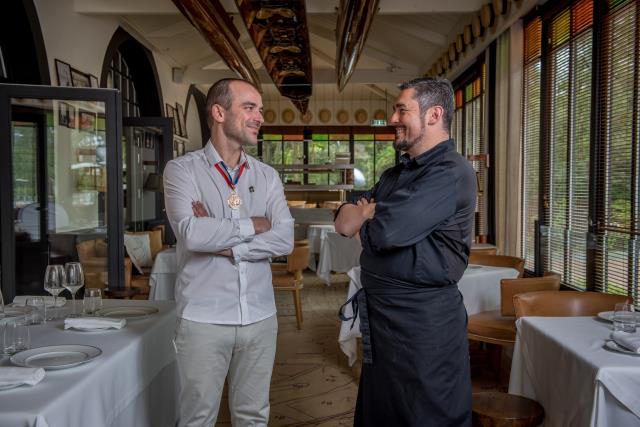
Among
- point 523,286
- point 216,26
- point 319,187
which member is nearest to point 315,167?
point 319,187

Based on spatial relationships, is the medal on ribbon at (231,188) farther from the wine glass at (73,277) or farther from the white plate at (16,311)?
the white plate at (16,311)

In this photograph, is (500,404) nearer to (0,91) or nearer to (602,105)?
(602,105)

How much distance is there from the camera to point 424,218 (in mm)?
1802

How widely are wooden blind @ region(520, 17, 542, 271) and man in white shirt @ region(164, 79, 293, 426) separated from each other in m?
4.48

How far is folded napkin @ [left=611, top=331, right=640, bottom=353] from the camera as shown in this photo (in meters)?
2.07

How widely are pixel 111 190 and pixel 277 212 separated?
265cm

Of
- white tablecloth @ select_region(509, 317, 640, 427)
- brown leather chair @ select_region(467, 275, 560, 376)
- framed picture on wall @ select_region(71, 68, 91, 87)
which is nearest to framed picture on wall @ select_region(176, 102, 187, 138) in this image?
framed picture on wall @ select_region(71, 68, 91, 87)

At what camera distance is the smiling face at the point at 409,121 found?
1.96m

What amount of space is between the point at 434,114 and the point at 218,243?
867 mm

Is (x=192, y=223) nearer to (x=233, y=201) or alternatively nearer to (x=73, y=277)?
(x=233, y=201)

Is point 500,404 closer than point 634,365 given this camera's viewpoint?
No

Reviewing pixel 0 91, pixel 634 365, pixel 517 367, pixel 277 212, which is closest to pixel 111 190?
pixel 0 91

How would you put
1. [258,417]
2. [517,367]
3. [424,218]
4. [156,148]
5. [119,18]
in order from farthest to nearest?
[119,18], [156,148], [517,367], [258,417], [424,218]

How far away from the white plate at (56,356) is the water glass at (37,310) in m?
0.35
